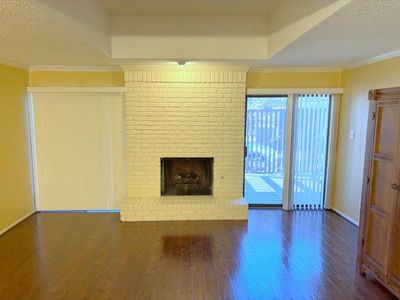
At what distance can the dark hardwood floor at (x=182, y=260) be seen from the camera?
2582 mm

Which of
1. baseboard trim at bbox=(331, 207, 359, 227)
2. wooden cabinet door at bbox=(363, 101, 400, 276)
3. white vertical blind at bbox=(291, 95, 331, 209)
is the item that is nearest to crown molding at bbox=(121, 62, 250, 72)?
white vertical blind at bbox=(291, 95, 331, 209)

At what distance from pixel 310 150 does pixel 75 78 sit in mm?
3951

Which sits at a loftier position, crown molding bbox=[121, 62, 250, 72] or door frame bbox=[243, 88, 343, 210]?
crown molding bbox=[121, 62, 250, 72]

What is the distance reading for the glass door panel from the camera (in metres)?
4.72

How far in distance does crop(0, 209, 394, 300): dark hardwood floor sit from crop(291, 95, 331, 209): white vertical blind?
1.59 ft

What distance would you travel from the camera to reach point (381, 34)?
2.56 meters

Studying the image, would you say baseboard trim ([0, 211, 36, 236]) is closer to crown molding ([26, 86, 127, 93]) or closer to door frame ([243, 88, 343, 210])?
crown molding ([26, 86, 127, 93])

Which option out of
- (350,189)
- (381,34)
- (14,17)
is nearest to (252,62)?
(381,34)

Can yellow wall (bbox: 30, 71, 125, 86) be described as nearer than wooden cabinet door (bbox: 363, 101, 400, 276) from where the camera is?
No

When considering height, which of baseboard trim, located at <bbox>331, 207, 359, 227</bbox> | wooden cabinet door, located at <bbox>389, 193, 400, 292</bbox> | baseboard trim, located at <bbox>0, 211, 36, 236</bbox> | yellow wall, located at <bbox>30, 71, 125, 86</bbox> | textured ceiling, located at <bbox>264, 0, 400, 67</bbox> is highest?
textured ceiling, located at <bbox>264, 0, 400, 67</bbox>

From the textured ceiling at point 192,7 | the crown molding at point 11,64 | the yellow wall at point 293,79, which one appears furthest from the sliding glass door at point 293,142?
the crown molding at point 11,64

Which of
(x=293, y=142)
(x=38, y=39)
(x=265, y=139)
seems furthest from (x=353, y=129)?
(x=38, y=39)

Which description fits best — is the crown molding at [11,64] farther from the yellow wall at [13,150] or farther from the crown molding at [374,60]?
the crown molding at [374,60]

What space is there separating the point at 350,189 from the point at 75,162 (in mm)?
4311
